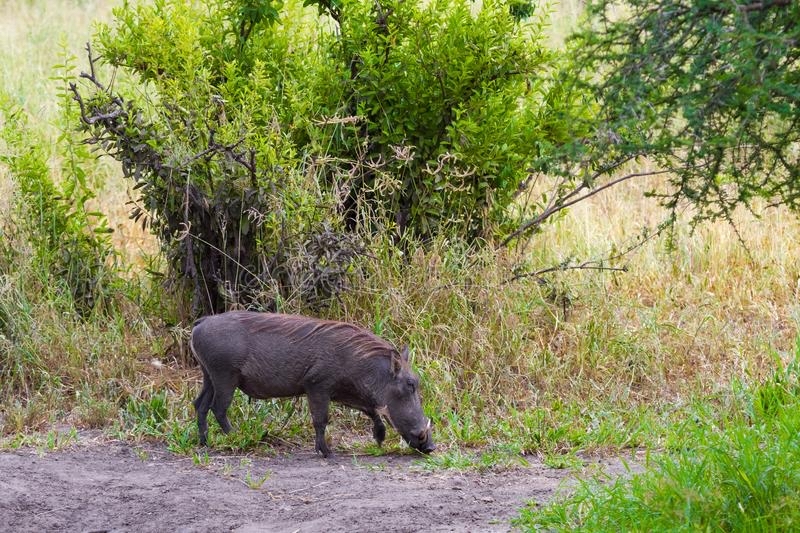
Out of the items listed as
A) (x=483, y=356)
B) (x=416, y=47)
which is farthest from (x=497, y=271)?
(x=416, y=47)

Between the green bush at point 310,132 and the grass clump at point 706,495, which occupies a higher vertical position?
the green bush at point 310,132

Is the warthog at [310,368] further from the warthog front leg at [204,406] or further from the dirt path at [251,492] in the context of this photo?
the dirt path at [251,492]

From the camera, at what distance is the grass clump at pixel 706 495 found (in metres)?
4.30

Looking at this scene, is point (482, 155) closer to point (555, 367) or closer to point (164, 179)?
point (555, 367)

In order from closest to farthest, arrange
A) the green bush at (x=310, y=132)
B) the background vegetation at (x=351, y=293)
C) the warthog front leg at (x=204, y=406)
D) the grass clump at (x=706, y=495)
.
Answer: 1. the grass clump at (x=706, y=495)
2. the warthog front leg at (x=204, y=406)
3. the background vegetation at (x=351, y=293)
4. the green bush at (x=310, y=132)

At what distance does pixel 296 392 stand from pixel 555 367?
1.66 metres

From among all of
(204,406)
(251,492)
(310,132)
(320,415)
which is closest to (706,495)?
(251,492)

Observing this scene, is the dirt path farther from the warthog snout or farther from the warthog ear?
the warthog ear

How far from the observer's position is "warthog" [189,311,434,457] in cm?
599

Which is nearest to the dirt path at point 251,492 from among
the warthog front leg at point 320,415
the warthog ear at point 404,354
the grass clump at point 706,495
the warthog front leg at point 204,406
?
the warthog front leg at point 320,415

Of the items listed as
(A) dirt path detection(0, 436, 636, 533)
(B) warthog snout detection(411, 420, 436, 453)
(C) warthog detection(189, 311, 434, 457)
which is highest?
(C) warthog detection(189, 311, 434, 457)

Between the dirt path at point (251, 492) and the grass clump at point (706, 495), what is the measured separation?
1.05 feet

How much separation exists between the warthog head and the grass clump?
1.06 meters

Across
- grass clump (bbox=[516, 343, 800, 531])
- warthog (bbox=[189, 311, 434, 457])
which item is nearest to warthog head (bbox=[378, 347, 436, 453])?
warthog (bbox=[189, 311, 434, 457])
